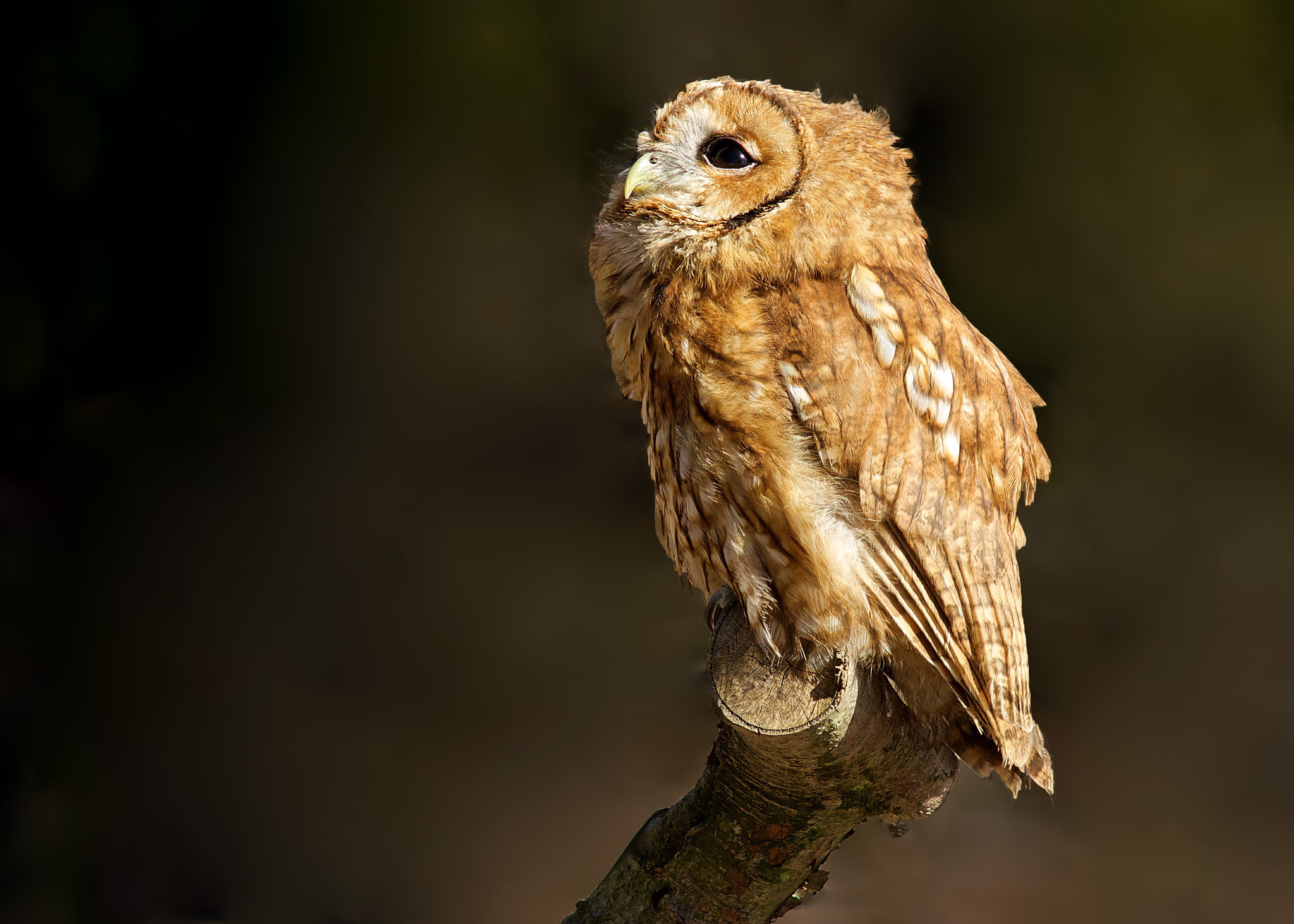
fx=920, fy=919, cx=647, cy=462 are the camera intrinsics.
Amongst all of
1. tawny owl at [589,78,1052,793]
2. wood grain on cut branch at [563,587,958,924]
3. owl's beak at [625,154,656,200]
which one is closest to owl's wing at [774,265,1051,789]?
tawny owl at [589,78,1052,793]

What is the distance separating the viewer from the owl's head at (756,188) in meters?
1.57

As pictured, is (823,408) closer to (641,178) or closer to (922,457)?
(922,457)

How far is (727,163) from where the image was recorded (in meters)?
1.61

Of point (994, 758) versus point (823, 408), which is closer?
point (823, 408)

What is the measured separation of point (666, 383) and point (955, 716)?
0.80 m

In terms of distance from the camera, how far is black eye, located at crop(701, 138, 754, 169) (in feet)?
5.27

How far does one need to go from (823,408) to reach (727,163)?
0.47 metres

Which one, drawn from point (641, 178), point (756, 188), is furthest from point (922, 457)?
point (641, 178)

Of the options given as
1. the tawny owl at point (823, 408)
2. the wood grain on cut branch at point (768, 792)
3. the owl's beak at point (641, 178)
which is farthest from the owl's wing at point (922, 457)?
the owl's beak at point (641, 178)

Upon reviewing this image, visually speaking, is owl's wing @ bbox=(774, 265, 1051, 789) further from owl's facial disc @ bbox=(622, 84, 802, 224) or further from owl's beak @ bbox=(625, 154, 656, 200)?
owl's beak @ bbox=(625, 154, 656, 200)

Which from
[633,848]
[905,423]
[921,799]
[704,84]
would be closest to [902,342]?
[905,423]

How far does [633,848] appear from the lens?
1.85 m

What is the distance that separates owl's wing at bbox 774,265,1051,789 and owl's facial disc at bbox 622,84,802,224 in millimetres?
191

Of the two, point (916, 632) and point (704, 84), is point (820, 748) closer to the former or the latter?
point (916, 632)
